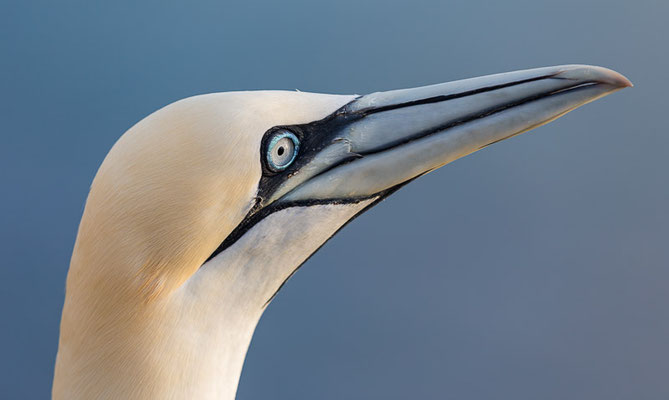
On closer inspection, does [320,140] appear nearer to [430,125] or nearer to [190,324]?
[430,125]

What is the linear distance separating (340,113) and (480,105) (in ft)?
1.04

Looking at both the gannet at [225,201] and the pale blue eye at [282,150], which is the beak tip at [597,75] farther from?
the pale blue eye at [282,150]

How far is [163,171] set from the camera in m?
1.33

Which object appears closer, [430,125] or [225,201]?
[225,201]

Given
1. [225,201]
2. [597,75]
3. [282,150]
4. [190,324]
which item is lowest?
[190,324]

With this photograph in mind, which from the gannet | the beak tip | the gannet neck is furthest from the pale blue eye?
the beak tip

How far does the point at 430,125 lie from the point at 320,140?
251 mm

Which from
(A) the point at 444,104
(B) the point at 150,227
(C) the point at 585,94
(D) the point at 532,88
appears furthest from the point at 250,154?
(C) the point at 585,94

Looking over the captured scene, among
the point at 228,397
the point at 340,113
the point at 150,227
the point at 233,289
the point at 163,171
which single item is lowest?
the point at 228,397

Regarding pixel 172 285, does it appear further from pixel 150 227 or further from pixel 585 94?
pixel 585 94

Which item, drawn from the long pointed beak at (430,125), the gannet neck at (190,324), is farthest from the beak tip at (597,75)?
the gannet neck at (190,324)

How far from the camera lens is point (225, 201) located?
138 centimetres

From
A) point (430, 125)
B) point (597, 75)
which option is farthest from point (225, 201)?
point (597, 75)

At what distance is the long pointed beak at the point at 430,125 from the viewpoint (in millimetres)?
1482
